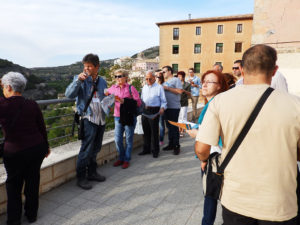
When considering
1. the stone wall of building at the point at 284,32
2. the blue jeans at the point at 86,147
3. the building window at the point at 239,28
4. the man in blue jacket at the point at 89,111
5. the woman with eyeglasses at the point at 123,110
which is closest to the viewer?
the man in blue jacket at the point at 89,111

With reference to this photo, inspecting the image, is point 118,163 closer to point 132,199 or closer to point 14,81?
point 132,199

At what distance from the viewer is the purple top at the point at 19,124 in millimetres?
2309

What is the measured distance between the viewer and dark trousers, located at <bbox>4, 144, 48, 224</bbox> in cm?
240

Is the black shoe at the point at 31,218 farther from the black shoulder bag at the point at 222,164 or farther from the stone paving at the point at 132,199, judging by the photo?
the black shoulder bag at the point at 222,164

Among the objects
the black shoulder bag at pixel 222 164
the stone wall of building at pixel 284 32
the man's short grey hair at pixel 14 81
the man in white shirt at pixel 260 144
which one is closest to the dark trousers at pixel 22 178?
the man's short grey hair at pixel 14 81

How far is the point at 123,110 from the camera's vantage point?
4.04 m

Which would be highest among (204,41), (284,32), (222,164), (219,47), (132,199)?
(204,41)

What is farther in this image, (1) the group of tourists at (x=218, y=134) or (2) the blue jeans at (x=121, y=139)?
(2) the blue jeans at (x=121, y=139)

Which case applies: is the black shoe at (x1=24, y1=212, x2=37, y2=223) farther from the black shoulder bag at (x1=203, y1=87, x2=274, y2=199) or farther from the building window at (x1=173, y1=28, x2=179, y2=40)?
the building window at (x1=173, y1=28, x2=179, y2=40)

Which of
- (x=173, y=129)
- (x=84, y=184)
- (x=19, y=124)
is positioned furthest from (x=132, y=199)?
(x=173, y=129)

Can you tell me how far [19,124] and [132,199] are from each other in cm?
176

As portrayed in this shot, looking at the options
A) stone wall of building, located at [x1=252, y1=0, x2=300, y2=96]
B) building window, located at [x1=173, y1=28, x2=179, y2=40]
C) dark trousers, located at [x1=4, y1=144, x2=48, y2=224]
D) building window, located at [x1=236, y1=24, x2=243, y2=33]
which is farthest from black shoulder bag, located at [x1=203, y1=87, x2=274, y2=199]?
building window, located at [x1=173, y1=28, x2=179, y2=40]

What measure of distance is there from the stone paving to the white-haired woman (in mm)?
328

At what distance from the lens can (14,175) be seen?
2.42m
